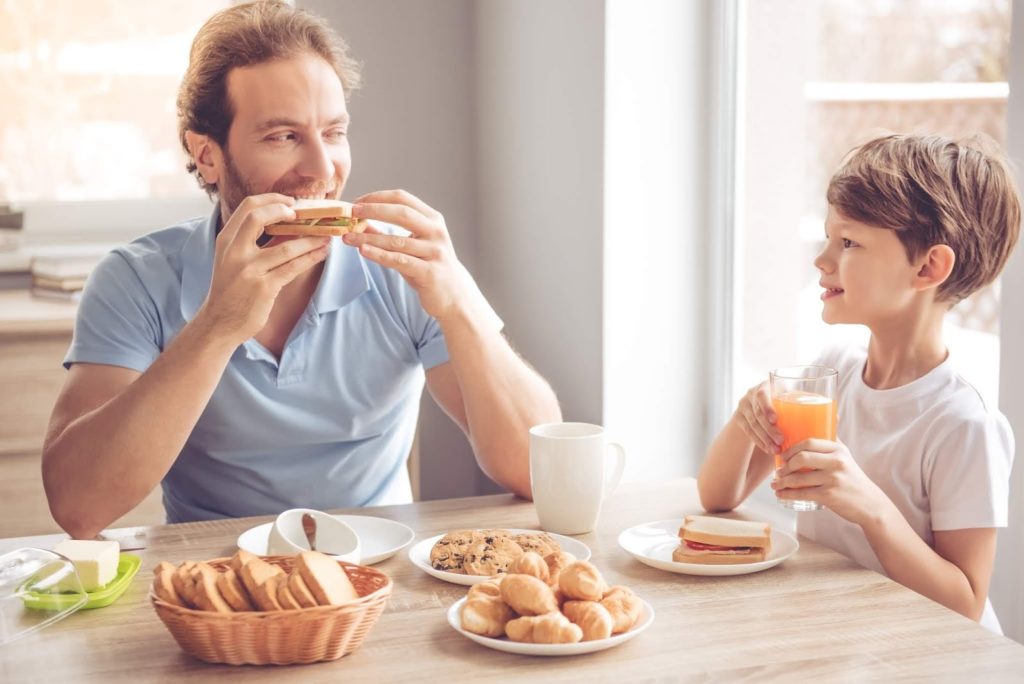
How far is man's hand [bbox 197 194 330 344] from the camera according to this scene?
1.41m

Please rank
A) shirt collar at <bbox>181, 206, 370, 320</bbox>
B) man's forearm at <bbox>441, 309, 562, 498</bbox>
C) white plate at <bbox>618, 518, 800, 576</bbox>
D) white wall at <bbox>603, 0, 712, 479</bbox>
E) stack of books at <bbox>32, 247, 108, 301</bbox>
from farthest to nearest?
stack of books at <bbox>32, 247, 108, 301</bbox>, white wall at <bbox>603, 0, 712, 479</bbox>, shirt collar at <bbox>181, 206, 370, 320</bbox>, man's forearm at <bbox>441, 309, 562, 498</bbox>, white plate at <bbox>618, 518, 800, 576</bbox>

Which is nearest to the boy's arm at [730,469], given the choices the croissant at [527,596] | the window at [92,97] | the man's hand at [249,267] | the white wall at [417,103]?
the croissant at [527,596]

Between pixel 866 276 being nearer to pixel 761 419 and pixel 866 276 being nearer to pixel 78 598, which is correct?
pixel 761 419

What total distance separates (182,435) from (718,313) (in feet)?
4.12

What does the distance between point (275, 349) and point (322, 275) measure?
0.43ft

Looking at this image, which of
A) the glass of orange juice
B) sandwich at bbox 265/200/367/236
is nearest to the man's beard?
sandwich at bbox 265/200/367/236

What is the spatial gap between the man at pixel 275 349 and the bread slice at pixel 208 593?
459 millimetres

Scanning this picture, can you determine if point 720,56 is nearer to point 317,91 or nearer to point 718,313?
point 718,313

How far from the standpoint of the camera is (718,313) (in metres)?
2.39

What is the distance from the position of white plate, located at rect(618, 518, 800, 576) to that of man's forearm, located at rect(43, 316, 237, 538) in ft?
1.79

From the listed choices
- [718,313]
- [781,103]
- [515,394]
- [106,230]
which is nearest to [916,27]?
[781,103]

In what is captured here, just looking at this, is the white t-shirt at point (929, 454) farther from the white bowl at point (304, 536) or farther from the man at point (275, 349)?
the white bowl at point (304, 536)

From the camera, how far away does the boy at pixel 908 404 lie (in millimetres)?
1260

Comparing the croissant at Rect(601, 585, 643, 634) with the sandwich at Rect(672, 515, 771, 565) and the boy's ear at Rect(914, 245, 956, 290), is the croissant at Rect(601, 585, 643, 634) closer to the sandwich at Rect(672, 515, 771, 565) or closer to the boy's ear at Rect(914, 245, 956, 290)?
the sandwich at Rect(672, 515, 771, 565)
